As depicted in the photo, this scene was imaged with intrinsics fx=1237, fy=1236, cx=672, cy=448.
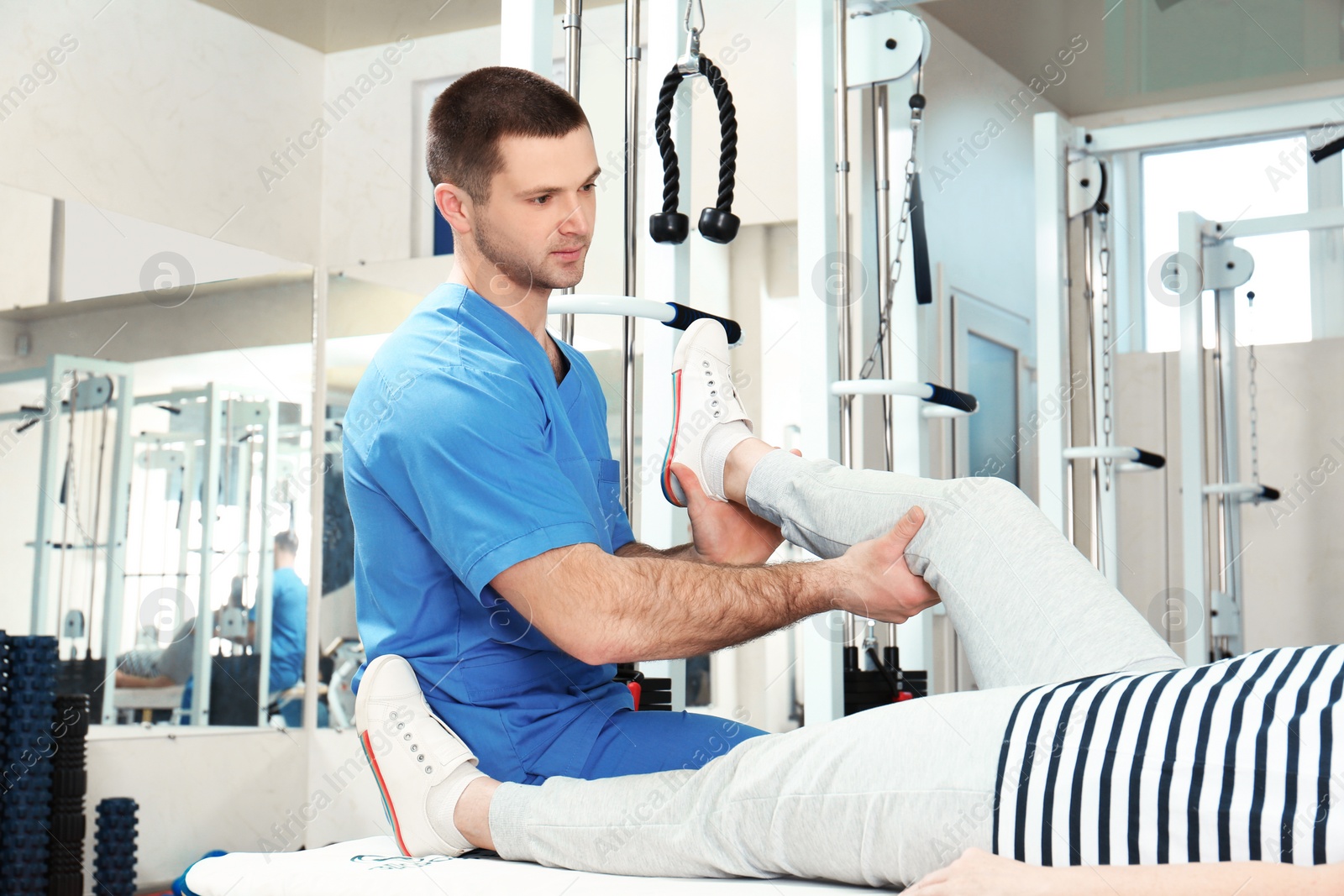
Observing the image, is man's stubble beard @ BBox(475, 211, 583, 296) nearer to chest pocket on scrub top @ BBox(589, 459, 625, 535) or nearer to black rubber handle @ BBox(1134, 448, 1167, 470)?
chest pocket on scrub top @ BBox(589, 459, 625, 535)

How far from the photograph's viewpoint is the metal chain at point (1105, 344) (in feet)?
9.69

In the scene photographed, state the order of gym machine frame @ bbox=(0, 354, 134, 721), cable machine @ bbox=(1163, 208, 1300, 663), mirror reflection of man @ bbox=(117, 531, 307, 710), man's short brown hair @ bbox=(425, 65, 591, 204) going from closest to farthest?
man's short brown hair @ bbox=(425, 65, 591, 204), gym machine frame @ bbox=(0, 354, 134, 721), cable machine @ bbox=(1163, 208, 1300, 663), mirror reflection of man @ bbox=(117, 531, 307, 710)

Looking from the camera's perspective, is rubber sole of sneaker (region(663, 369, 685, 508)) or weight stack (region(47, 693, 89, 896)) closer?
rubber sole of sneaker (region(663, 369, 685, 508))

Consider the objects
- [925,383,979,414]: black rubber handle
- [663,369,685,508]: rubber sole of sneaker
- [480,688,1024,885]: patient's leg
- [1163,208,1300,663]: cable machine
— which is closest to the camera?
[480,688,1024,885]: patient's leg

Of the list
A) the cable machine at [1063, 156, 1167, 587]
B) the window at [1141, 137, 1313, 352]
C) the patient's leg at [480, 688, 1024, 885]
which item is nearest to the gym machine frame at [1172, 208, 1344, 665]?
the cable machine at [1063, 156, 1167, 587]

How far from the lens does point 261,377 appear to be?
11.6ft

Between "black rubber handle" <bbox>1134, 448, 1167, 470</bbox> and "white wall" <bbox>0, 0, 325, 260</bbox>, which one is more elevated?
"white wall" <bbox>0, 0, 325, 260</bbox>

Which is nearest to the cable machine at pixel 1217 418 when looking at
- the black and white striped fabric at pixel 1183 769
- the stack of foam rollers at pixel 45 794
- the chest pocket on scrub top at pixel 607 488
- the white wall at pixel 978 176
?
the white wall at pixel 978 176

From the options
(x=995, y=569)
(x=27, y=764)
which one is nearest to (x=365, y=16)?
(x=27, y=764)

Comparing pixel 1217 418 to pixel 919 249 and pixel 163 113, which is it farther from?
pixel 163 113

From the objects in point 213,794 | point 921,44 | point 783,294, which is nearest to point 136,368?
point 213,794

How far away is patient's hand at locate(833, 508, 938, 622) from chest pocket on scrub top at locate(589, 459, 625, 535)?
0.30 meters

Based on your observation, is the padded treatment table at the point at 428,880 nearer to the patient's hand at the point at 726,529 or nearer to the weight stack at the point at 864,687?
the patient's hand at the point at 726,529

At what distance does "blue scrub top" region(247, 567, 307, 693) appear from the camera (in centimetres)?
353
